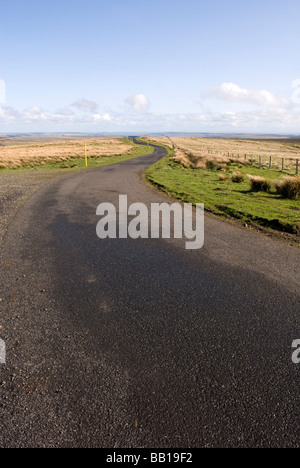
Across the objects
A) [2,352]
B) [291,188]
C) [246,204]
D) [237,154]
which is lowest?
[2,352]

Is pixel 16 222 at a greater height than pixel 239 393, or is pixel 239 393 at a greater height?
pixel 16 222

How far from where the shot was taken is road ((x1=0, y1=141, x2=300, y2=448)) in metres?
2.95

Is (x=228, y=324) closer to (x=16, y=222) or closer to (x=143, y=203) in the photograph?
(x=16, y=222)

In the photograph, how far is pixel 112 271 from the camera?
6.39 meters

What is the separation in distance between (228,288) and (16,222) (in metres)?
7.49

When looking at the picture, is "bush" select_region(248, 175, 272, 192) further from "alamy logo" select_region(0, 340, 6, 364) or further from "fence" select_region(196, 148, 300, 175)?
"alamy logo" select_region(0, 340, 6, 364)

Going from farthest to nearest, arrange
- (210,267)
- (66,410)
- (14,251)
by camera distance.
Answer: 1. (14,251)
2. (210,267)
3. (66,410)

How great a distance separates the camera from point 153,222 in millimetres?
10086

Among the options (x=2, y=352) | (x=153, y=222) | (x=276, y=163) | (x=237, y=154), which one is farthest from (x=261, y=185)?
(x=237, y=154)

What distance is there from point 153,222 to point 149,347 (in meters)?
6.32

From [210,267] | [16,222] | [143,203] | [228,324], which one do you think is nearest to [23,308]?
[228,324]

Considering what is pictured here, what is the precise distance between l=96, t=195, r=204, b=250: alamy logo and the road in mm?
1073

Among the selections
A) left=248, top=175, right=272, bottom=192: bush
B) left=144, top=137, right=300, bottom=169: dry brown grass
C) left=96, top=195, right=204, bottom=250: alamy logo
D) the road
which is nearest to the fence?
left=144, top=137, right=300, bottom=169: dry brown grass

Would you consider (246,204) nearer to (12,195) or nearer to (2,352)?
(2,352)
